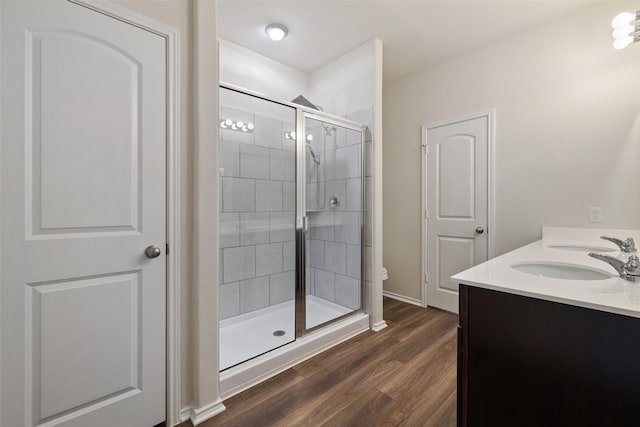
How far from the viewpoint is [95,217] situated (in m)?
1.27

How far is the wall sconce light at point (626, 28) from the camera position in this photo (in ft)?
5.50

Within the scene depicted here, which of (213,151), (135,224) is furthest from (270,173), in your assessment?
(135,224)

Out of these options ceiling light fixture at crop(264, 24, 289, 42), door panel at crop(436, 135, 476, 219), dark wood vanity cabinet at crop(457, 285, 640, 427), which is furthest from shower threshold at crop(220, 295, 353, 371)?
ceiling light fixture at crop(264, 24, 289, 42)

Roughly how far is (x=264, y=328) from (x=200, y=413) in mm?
1035

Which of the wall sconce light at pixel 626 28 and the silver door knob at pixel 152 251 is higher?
the wall sconce light at pixel 626 28

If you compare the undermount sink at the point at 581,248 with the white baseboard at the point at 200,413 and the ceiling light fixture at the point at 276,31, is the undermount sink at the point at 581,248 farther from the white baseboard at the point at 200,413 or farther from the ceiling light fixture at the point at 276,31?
the ceiling light fixture at the point at 276,31

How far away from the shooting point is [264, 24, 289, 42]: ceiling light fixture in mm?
2419

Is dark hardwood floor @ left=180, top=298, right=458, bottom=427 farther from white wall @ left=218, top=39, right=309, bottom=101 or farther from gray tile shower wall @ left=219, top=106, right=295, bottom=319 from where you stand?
white wall @ left=218, top=39, right=309, bottom=101

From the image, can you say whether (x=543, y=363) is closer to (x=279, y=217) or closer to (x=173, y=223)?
(x=173, y=223)

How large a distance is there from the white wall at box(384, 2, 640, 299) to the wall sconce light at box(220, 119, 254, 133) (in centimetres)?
189

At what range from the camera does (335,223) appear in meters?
2.80

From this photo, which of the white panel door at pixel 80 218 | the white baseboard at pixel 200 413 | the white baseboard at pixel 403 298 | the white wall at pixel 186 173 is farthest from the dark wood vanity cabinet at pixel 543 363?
the white baseboard at pixel 403 298

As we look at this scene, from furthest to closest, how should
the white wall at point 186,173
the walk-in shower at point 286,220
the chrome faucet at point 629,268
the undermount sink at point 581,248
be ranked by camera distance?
the walk-in shower at point 286,220 → the undermount sink at point 581,248 → the white wall at point 186,173 → the chrome faucet at point 629,268

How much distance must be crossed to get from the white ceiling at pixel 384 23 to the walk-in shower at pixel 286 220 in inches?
27.8
